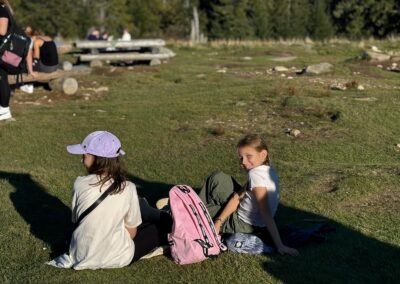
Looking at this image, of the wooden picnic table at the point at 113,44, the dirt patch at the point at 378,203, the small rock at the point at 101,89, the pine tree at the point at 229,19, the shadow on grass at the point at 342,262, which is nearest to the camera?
the shadow on grass at the point at 342,262

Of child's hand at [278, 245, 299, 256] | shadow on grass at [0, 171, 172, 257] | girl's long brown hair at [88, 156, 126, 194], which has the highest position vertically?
girl's long brown hair at [88, 156, 126, 194]

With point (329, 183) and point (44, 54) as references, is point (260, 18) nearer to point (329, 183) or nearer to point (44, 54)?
point (44, 54)

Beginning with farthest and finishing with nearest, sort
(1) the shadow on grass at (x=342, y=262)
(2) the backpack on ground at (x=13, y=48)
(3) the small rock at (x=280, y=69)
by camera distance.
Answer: (3) the small rock at (x=280, y=69) → (2) the backpack on ground at (x=13, y=48) → (1) the shadow on grass at (x=342, y=262)

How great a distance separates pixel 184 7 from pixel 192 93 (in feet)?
162

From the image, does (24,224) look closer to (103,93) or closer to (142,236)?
(142,236)

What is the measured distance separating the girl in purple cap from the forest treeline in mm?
46761

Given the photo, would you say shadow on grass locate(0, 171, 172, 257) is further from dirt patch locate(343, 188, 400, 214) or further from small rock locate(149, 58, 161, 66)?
small rock locate(149, 58, 161, 66)

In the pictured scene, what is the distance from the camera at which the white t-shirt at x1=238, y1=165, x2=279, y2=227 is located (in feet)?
17.2

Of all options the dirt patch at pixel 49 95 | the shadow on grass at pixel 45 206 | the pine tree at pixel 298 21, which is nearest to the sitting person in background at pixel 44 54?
the dirt patch at pixel 49 95

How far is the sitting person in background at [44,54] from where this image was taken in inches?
481

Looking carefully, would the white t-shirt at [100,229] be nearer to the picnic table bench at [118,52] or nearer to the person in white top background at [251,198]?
the person in white top background at [251,198]

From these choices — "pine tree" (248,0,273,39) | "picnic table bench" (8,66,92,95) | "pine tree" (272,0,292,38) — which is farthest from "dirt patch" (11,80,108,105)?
"pine tree" (272,0,292,38)

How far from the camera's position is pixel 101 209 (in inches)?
187

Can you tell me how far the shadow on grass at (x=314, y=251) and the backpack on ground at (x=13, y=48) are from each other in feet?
11.1
